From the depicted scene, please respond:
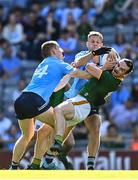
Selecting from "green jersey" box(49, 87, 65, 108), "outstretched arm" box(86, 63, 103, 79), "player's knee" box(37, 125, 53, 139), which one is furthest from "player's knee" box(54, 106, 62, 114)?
"green jersey" box(49, 87, 65, 108)

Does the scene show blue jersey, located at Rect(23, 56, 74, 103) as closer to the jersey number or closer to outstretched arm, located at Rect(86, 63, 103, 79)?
the jersey number

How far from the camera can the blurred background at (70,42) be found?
21812 millimetres

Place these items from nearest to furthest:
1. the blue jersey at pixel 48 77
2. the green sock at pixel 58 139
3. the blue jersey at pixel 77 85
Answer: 1. the green sock at pixel 58 139
2. the blue jersey at pixel 48 77
3. the blue jersey at pixel 77 85

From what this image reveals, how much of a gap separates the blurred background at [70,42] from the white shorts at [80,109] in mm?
5409

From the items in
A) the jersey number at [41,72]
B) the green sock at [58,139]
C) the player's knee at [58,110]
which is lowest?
the green sock at [58,139]

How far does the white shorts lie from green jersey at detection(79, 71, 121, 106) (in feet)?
0.29

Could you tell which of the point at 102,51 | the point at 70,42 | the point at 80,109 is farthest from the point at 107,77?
the point at 70,42

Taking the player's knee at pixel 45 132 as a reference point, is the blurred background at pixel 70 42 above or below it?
above

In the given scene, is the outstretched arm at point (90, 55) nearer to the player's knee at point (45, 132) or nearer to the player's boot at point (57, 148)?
the player's knee at point (45, 132)

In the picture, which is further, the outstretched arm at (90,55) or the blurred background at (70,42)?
the blurred background at (70,42)

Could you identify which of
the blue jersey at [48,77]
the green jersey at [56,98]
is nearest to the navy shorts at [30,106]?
the blue jersey at [48,77]

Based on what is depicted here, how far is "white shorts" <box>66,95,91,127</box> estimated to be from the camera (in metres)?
15.2

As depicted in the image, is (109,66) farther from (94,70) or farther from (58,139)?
(58,139)
